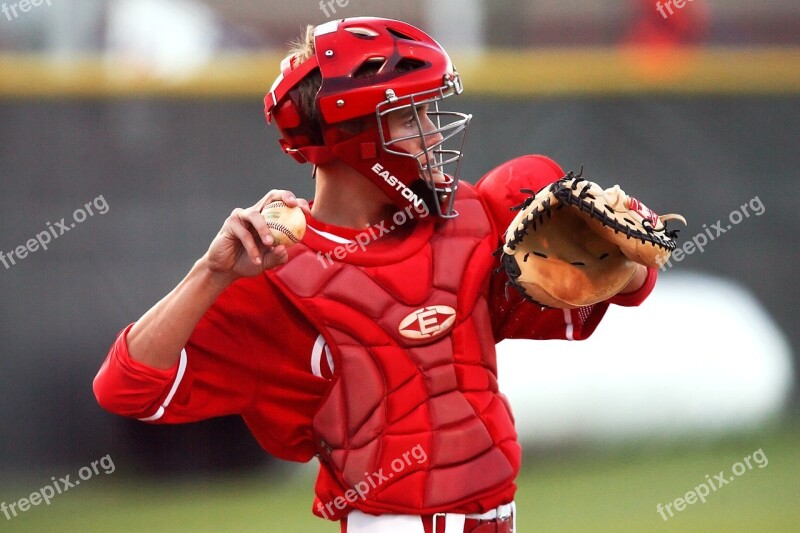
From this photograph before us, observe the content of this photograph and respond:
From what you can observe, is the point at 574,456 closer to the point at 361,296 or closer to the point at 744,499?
the point at 744,499

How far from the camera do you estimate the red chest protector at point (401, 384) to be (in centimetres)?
196

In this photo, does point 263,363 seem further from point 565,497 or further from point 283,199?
point 565,497

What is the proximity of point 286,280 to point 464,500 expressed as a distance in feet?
1.74

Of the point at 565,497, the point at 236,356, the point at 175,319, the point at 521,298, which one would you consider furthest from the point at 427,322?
the point at 565,497

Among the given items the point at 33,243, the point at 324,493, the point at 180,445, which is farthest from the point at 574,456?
the point at 324,493

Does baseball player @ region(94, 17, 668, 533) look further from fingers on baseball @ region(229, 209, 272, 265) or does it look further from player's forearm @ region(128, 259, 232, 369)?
fingers on baseball @ region(229, 209, 272, 265)

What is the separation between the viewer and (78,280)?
15.2ft

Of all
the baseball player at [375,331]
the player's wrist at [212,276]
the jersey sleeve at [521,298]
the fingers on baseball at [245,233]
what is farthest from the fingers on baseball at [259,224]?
the jersey sleeve at [521,298]

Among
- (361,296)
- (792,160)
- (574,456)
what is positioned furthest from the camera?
(792,160)

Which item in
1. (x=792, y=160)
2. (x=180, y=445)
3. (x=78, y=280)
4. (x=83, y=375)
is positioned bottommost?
(x=180, y=445)

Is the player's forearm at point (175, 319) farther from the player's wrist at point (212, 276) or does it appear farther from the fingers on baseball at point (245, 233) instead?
the fingers on baseball at point (245, 233)

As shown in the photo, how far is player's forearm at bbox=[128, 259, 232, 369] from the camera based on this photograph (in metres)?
1.80

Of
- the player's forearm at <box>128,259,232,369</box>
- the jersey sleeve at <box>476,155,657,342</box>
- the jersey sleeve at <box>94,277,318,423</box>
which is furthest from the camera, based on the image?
the jersey sleeve at <box>476,155,657,342</box>

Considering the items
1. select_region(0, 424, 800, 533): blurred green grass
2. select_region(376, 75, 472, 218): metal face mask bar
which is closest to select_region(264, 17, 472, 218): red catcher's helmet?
select_region(376, 75, 472, 218): metal face mask bar
